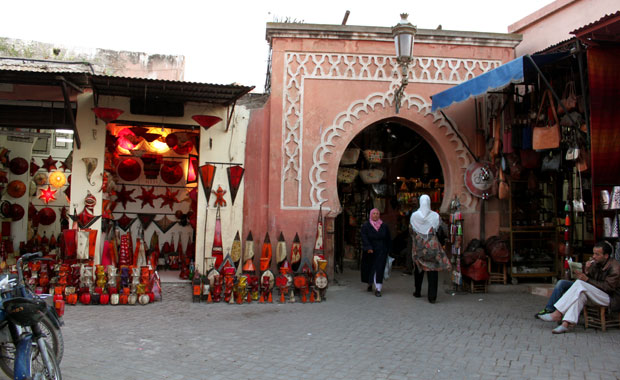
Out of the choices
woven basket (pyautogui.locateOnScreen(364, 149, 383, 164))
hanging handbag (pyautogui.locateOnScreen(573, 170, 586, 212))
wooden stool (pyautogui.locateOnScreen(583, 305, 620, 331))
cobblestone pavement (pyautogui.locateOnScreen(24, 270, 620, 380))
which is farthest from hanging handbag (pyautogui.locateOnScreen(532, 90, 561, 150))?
woven basket (pyautogui.locateOnScreen(364, 149, 383, 164))

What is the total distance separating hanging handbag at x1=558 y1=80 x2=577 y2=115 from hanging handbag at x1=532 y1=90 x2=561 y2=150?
0.64 ft

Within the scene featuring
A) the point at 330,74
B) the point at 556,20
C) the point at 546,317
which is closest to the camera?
the point at 546,317

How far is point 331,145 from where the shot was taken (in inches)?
367

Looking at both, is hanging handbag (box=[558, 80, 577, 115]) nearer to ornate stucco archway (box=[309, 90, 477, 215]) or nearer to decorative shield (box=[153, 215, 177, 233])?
ornate stucco archway (box=[309, 90, 477, 215])

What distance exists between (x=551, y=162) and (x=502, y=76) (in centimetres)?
192

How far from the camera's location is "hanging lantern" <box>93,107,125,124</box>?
827 centimetres

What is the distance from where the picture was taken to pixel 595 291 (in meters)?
5.93

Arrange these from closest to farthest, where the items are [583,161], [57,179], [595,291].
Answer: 1. [595,291]
2. [583,161]
3. [57,179]

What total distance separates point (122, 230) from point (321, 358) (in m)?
7.25

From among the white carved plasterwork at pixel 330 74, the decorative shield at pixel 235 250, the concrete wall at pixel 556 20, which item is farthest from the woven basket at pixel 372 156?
the concrete wall at pixel 556 20

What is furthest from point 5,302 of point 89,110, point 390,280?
point 390,280

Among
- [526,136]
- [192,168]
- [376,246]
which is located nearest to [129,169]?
[192,168]

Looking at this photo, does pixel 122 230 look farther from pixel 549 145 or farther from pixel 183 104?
pixel 549 145

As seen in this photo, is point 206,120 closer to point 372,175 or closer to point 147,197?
point 147,197
